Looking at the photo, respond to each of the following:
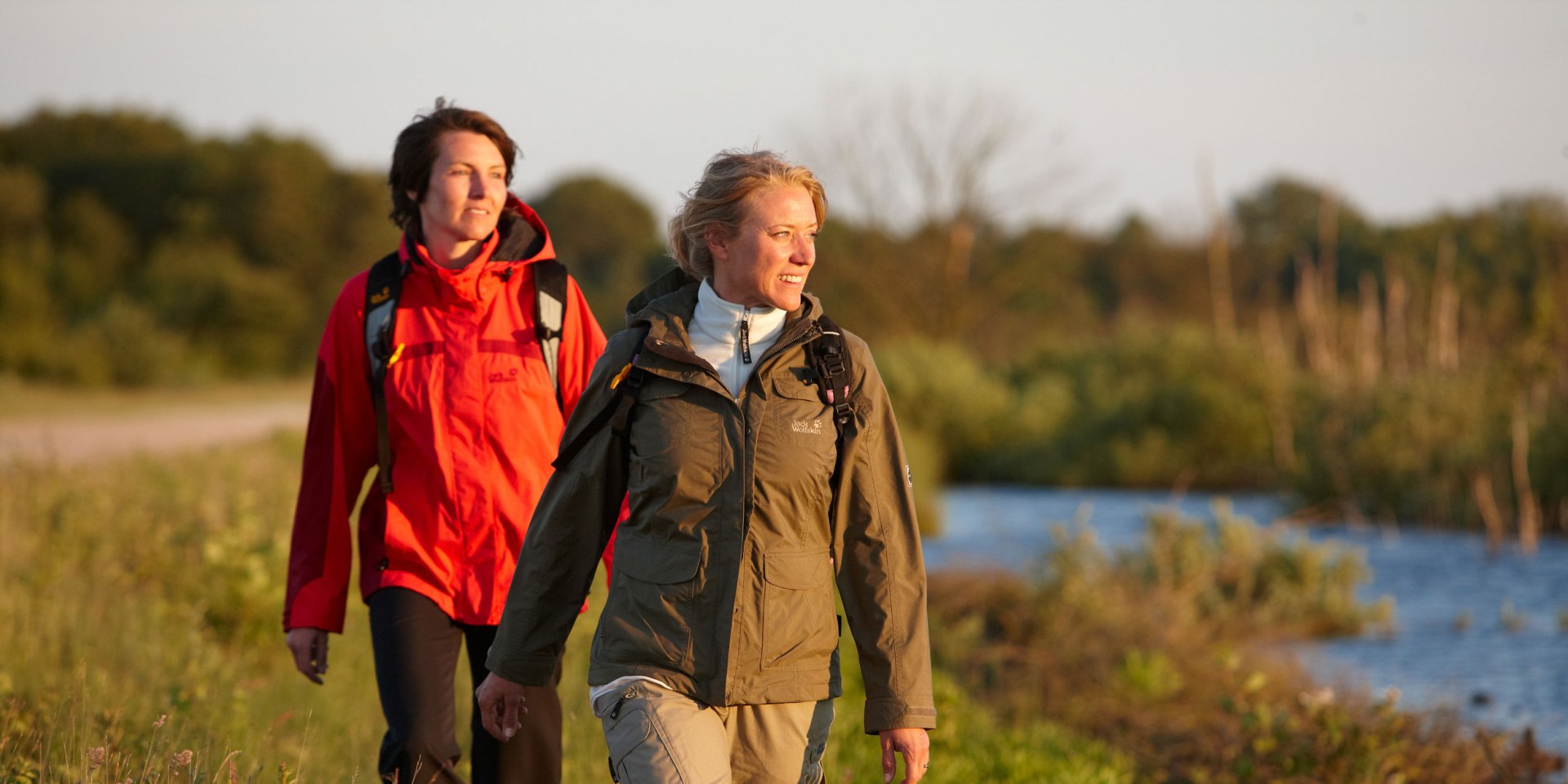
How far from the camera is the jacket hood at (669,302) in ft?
9.69

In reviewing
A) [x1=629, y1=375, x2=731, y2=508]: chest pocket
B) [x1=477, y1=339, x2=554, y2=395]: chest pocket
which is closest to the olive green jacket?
[x1=629, y1=375, x2=731, y2=508]: chest pocket

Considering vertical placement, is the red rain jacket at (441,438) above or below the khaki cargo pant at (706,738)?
above

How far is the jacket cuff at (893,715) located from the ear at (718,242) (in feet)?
3.04

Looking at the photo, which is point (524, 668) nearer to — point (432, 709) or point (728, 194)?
point (432, 709)

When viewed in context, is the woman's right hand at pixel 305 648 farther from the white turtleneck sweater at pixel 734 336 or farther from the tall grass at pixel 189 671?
the white turtleneck sweater at pixel 734 336

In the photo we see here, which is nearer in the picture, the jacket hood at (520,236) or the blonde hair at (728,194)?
the blonde hair at (728,194)

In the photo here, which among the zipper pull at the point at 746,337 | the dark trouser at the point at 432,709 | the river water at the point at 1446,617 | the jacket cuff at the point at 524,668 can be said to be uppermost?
the zipper pull at the point at 746,337

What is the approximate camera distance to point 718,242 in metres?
2.99

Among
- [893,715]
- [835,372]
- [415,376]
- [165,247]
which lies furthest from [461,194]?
[165,247]

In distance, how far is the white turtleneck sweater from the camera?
290 cm

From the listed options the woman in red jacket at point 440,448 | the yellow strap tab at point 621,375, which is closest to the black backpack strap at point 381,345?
the woman in red jacket at point 440,448

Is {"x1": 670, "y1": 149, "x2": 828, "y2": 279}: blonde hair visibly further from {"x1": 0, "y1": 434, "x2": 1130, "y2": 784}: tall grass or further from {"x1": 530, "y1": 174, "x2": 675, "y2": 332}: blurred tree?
{"x1": 530, "y1": 174, "x2": 675, "y2": 332}: blurred tree

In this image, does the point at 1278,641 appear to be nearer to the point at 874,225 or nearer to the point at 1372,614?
Result: the point at 1372,614

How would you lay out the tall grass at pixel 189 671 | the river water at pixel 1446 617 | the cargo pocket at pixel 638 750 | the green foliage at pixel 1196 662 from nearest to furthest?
the cargo pocket at pixel 638 750 < the tall grass at pixel 189 671 < the green foliage at pixel 1196 662 < the river water at pixel 1446 617
